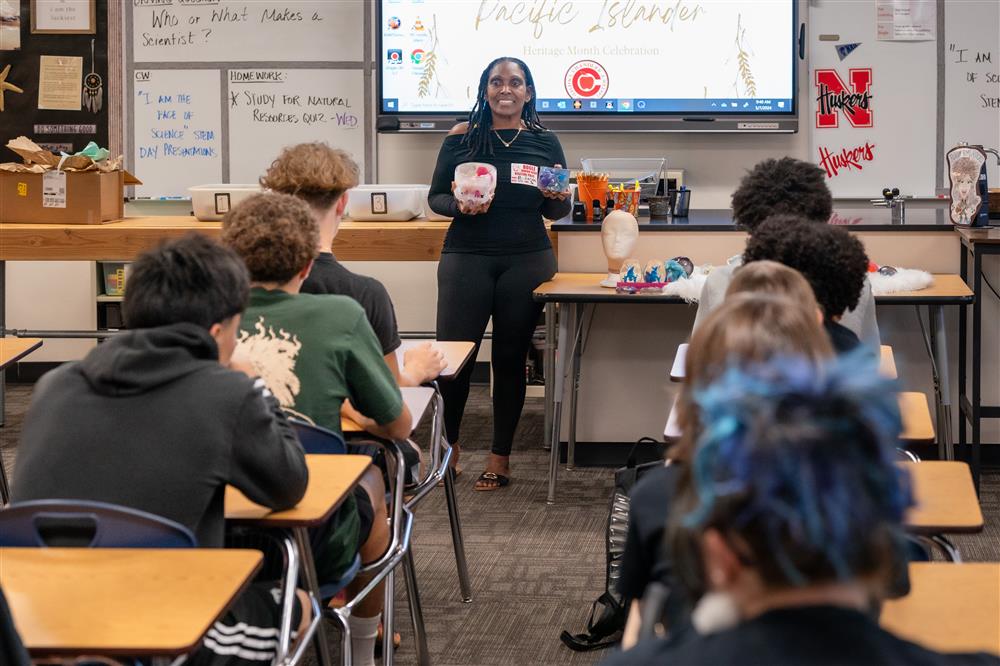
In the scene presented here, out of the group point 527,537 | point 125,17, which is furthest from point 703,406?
point 125,17

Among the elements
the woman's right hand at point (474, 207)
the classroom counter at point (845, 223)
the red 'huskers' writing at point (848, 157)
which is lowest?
the classroom counter at point (845, 223)

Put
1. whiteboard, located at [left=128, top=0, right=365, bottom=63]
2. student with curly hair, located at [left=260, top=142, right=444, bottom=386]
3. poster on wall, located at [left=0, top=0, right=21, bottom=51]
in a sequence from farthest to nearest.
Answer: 1. poster on wall, located at [left=0, top=0, right=21, bottom=51]
2. whiteboard, located at [left=128, top=0, right=365, bottom=63]
3. student with curly hair, located at [left=260, top=142, right=444, bottom=386]

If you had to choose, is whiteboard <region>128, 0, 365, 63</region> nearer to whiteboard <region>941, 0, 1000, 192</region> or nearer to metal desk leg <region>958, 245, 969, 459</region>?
whiteboard <region>941, 0, 1000, 192</region>

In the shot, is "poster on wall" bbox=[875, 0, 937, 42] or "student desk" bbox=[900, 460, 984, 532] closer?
"student desk" bbox=[900, 460, 984, 532]

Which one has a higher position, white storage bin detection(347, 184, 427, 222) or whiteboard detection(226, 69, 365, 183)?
whiteboard detection(226, 69, 365, 183)

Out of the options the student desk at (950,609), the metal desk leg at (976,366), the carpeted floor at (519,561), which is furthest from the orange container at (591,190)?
the student desk at (950,609)

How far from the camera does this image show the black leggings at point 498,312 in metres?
4.28

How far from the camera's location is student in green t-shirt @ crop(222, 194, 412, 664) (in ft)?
7.66

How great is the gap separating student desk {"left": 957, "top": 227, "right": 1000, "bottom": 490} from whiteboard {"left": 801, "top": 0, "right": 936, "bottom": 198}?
4.87 feet

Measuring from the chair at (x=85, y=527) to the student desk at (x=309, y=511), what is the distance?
181 millimetres

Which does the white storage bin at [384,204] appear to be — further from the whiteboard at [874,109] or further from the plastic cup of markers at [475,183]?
the whiteboard at [874,109]

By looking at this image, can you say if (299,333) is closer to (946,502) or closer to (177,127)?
(946,502)

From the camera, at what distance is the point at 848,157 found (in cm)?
580

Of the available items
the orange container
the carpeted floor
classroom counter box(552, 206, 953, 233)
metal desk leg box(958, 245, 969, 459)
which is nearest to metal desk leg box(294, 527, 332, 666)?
the carpeted floor
